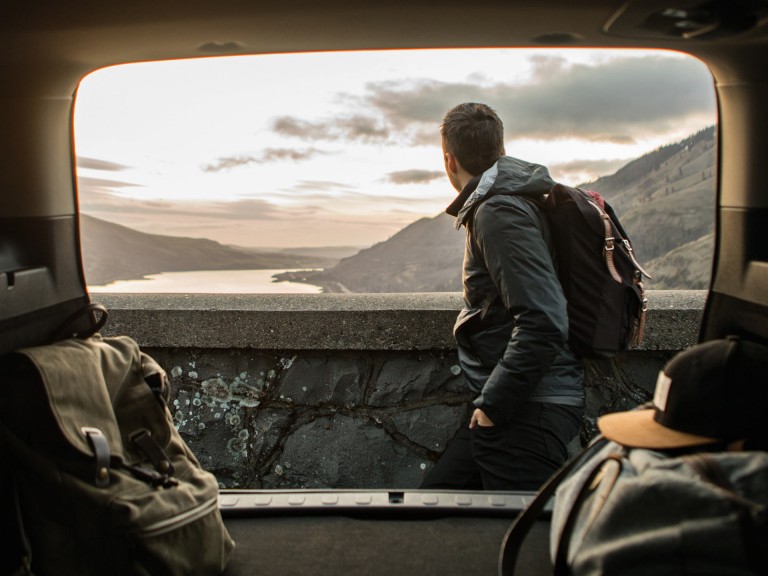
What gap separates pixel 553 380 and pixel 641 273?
43 cm

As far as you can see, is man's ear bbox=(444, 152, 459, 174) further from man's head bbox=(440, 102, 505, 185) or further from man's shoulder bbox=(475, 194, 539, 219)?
man's shoulder bbox=(475, 194, 539, 219)

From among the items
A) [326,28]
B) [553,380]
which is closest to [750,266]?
[553,380]

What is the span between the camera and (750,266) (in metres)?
1.56

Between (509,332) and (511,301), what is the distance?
18 centimetres

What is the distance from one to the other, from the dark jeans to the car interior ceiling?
1.28ft

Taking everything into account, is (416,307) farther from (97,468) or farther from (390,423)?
(97,468)

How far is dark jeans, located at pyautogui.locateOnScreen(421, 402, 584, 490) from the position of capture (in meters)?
2.21

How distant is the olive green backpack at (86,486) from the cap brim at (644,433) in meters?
0.83

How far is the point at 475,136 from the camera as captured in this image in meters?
2.48

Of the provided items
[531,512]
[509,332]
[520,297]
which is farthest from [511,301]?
[531,512]

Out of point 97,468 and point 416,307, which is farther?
point 416,307

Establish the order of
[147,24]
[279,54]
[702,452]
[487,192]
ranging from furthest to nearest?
1. [487,192]
2. [279,54]
3. [147,24]
4. [702,452]

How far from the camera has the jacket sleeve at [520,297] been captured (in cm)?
209

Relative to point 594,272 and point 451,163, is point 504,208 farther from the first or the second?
point 451,163
